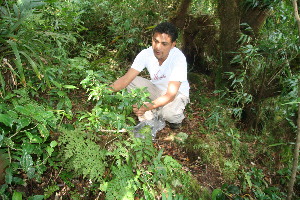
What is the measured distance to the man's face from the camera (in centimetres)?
306

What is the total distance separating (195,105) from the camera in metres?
4.64

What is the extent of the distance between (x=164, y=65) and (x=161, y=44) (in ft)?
1.28

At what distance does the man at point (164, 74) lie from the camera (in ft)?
10.0

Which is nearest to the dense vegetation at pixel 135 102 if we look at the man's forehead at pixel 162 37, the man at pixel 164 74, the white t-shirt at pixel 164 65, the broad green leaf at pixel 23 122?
the broad green leaf at pixel 23 122

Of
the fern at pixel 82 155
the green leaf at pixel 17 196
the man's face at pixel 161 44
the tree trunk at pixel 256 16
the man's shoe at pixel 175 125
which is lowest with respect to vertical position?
the man's shoe at pixel 175 125

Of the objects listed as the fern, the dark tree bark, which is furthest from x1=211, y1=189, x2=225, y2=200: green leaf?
the dark tree bark

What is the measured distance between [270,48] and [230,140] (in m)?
1.62

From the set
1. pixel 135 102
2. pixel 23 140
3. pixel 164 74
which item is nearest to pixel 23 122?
pixel 23 140

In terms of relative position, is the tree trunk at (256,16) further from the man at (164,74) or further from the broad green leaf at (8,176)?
the broad green leaf at (8,176)

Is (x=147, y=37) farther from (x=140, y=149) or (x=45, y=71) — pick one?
(x=140, y=149)

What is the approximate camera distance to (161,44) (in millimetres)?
3107

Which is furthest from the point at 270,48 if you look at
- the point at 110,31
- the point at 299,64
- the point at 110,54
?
the point at 110,31

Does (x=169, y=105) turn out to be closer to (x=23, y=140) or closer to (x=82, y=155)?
(x=82, y=155)

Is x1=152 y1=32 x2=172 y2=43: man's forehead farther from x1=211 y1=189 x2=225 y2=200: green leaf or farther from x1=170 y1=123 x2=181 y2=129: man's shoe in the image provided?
x1=211 y1=189 x2=225 y2=200: green leaf
